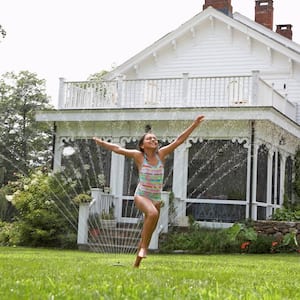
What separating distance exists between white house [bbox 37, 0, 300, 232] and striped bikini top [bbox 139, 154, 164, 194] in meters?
9.73

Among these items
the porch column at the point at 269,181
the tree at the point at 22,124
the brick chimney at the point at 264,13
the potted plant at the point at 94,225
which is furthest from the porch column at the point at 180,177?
the tree at the point at 22,124

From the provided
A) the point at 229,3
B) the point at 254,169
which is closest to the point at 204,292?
the point at 254,169

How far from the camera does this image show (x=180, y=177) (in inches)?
706

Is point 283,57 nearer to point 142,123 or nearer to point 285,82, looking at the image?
point 285,82

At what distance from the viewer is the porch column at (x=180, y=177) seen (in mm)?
17594

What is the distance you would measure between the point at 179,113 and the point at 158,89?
1.64 metres

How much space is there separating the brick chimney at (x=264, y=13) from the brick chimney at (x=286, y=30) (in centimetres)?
93

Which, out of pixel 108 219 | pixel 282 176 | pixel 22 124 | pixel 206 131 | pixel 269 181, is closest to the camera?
pixel 108 219

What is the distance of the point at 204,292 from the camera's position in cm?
425

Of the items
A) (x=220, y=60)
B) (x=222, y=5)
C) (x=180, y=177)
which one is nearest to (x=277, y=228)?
(x=180, y=177)

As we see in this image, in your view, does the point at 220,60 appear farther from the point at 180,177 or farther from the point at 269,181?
the point at 180,177

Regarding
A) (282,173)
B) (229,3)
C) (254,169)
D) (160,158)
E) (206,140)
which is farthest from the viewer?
(229,3)

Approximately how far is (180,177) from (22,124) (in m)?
→ 22.8

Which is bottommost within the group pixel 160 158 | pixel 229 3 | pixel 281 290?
pixel 281 290
